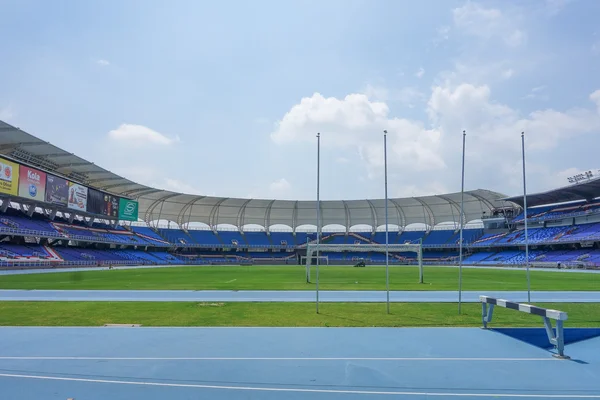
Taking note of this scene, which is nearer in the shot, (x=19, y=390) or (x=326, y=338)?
(x=19, y=390)

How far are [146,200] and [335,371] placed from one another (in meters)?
86.9

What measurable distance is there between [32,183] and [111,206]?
1969 cm

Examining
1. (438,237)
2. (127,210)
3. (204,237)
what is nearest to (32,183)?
(127,210)

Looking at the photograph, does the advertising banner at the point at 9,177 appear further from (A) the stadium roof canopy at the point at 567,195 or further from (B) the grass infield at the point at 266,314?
(A) the stadium roof canopy at the point at 567,195

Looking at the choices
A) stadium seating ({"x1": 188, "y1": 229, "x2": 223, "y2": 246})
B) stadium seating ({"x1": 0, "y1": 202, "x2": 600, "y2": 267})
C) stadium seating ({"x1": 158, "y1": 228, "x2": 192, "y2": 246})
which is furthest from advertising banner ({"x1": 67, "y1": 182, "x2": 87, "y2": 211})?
stadium seating ({"x1": 188, "y1": 229, "x2": 223, "y2": 246})

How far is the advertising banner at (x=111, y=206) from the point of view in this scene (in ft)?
217

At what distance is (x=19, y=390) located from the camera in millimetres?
5859

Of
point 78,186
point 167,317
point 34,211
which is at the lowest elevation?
point 167,317

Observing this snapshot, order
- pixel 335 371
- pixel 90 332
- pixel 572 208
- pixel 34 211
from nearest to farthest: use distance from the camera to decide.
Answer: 1. pixel 335 371
2. pixel 90 332
3. pixel 34 211
4. pixel 572 208

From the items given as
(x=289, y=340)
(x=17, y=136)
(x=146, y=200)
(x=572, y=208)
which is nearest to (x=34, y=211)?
(x=17, y=136)

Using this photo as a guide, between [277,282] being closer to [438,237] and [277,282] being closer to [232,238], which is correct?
[232,238]

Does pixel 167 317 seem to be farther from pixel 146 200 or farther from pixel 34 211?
pixel 146 200

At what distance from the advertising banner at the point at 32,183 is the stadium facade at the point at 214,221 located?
12 centimetres

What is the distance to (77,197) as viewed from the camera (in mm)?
58094
